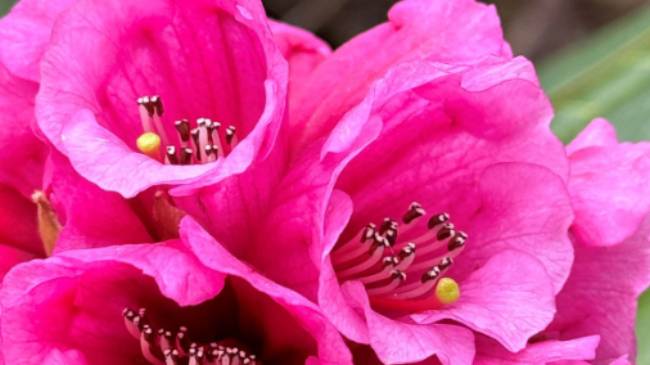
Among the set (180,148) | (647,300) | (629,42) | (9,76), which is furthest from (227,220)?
(629,42)

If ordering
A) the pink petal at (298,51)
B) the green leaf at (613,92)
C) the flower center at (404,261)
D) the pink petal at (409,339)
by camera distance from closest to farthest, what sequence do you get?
the pink petal at (409,339) < the flower center at (404,261) < the pink petal at (298,51) < the green leaf at (613,92)

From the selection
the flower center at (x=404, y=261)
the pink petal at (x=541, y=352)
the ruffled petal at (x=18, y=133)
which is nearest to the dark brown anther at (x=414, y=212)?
the flower center at (x=404, y=261)

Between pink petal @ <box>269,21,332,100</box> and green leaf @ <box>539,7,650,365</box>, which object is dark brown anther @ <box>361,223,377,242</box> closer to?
pink petal @ <box>269,21,332,100</box>

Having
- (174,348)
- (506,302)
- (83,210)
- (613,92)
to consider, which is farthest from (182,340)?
(613,92)

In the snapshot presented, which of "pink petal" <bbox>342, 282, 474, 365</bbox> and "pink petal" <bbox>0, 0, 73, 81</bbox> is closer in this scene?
"pink petal" <bbox>342, 282, 474, 365</bbox>

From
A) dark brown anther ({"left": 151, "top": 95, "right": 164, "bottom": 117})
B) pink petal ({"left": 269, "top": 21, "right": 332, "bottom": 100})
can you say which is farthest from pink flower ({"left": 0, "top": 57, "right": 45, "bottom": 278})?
pink petal ({"left": 269, "top": 21, "right": 332, "bottom": 100})

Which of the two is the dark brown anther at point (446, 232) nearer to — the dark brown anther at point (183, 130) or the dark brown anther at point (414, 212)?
the dark brown anther at point (414, 212)
